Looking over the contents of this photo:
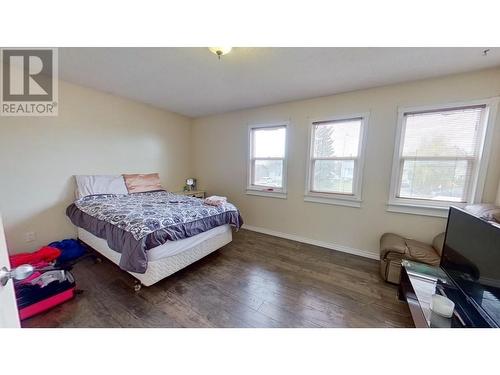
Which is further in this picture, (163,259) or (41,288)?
(163,259)

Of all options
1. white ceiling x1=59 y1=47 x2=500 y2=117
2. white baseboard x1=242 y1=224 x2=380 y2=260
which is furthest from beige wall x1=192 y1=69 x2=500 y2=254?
white ceiling x1=59 y1=47 x2=500 y2=117

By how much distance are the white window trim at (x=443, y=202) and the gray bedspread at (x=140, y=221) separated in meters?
2.09

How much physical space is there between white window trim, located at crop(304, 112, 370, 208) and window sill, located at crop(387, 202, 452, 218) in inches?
Answer: 14.6

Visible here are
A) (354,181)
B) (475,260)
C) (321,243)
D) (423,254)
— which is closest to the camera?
(475,260)

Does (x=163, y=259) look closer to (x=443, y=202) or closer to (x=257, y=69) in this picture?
(x=257, y=69)

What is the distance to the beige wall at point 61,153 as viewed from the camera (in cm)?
211

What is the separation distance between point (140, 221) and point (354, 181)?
2.73 m

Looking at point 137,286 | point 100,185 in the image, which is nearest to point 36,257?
point 100,185

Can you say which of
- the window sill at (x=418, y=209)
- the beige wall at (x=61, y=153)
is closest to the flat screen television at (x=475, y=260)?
the window sill at (x=418, y=209)

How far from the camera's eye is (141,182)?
10.3 ft

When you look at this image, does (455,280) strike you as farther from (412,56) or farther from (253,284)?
(412,56)

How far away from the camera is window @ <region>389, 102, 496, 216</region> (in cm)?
193
